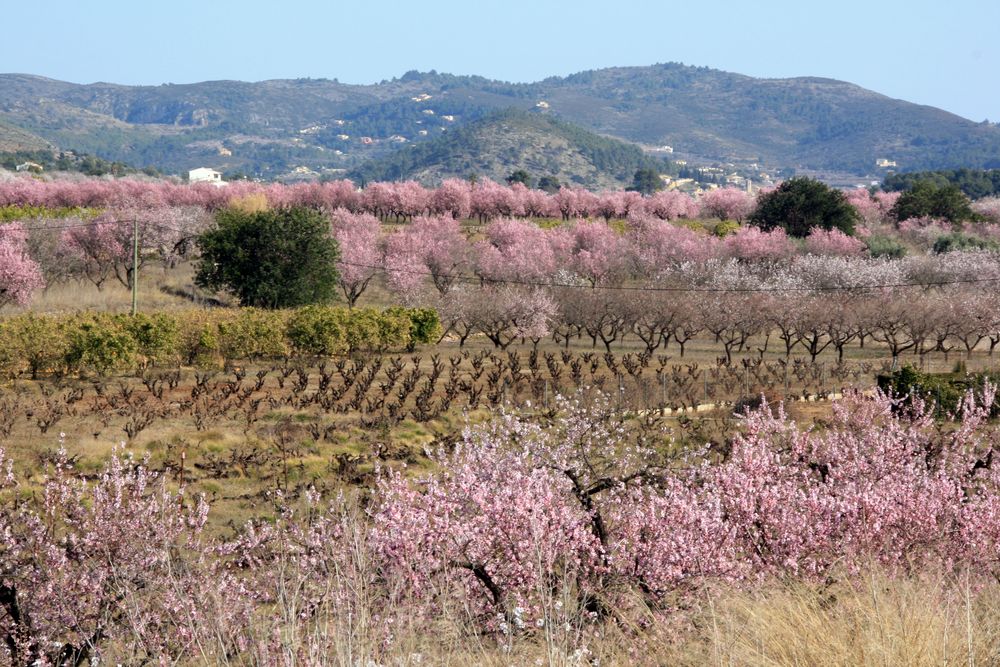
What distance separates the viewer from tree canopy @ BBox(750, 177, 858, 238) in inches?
3169

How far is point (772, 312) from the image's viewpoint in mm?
45156

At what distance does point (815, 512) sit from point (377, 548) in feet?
13.6

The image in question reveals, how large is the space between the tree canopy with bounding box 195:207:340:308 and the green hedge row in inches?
369

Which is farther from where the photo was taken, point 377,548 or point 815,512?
point 815,512

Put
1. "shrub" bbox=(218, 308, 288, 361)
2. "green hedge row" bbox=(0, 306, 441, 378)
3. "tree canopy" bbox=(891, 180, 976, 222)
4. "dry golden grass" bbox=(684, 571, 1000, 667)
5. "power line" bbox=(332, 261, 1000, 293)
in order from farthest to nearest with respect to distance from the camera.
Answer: "tree canopy" bbox=(891, 180, 976, 222) → "power line" bbox=(332, 261, 1000, 293) → "shrub" bbox=(218, 308, 288, 361) → "green hedge row" bbox=(0, 306, 441, 378) → "dry golden grass" bbox=(684, 571, 1000, 667)

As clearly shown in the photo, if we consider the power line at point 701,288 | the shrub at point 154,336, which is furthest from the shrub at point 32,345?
the power line at point 701,288

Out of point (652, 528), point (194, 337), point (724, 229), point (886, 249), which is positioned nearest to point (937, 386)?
point (652, 528)

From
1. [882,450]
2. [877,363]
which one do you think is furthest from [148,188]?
[882,450]

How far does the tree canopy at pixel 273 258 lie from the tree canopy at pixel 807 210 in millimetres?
41739

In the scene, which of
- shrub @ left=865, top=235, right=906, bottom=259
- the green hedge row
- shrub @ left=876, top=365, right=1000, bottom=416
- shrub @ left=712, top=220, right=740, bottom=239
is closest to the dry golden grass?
shrub @ left=876, top=365, right=1000, bottom=416

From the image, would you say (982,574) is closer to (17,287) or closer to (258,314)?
(258,314)

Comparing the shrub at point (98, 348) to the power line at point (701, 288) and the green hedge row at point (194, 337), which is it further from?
the power line at point (701, 288)

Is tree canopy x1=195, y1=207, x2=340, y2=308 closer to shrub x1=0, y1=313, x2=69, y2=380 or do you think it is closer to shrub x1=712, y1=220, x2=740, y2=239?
shrub x1=0, y1=313, x2=69, y2=380

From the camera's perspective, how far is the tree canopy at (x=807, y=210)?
80500 mm
